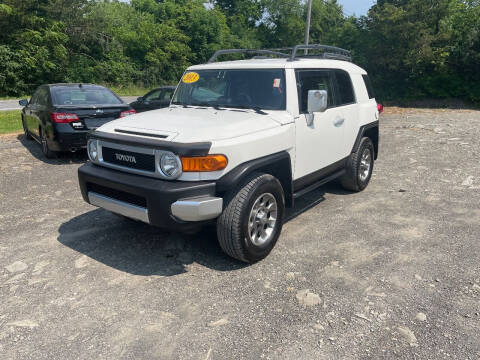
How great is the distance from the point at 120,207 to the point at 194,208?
0.85m

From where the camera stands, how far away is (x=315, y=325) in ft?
9.70

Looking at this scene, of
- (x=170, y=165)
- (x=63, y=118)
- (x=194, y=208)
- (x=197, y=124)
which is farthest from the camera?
(x=63, y=118)

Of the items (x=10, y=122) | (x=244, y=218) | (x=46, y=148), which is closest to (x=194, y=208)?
(x=244, y=218)

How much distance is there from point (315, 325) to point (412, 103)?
2226 centimetres

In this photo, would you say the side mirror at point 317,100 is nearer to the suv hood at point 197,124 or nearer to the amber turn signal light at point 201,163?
the suv hood at point 197,124

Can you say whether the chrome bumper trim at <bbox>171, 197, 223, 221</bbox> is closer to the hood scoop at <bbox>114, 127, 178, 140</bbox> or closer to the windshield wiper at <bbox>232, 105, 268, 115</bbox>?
the hood scoop at <bbox>114, 127, 178, 140</bbox>

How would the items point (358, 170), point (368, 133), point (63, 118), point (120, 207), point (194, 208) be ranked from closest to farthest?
point (194, 208) < point (120, 207) < point (358, 170) < point (368, 133) < point (63, 118)

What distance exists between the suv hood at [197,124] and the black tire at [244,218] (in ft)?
1.69

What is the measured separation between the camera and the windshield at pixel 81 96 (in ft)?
25.9

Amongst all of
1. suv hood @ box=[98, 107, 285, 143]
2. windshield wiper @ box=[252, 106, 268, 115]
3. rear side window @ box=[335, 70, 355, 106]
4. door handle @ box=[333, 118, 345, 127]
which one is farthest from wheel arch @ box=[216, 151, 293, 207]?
rear side window @ box=[335, 70, 355, 106]

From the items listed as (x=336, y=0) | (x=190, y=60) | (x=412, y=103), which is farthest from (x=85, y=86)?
(x=336, y=0)

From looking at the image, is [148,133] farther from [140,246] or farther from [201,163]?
[140,246]

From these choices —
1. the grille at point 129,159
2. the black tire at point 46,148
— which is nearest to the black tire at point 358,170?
the grille at point 129,159

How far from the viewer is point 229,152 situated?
3.48 metres
